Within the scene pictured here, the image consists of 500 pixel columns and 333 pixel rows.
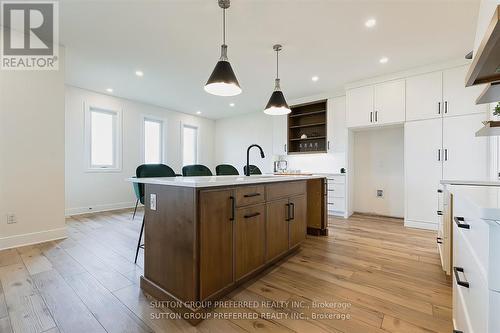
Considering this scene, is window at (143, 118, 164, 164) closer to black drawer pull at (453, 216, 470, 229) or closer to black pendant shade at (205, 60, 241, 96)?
black pendant shade at (205, 60, 241, 96)

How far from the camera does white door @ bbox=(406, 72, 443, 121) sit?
352 centimetres

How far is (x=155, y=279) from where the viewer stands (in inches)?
67.1

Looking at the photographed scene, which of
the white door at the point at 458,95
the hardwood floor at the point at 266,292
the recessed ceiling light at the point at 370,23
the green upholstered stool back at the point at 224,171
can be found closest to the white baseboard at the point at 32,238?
the hardwood floor at the point at 266,292

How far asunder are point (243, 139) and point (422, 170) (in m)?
4.59

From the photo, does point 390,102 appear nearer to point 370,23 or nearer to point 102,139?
point 370,23

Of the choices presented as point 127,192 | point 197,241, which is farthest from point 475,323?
point 127,192

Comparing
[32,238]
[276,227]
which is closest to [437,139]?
[276,227]

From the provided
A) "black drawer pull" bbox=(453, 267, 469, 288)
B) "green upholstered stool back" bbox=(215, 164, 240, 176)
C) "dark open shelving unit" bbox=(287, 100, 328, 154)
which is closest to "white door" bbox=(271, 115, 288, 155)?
"dark open shelving unit" bbox=(287, 100, 328, 154)

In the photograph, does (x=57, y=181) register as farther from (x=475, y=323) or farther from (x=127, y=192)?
(x=475, y=323)

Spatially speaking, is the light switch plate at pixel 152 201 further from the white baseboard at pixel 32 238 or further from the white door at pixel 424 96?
the white door at pixel 424 96

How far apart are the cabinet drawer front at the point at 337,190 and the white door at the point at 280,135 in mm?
1505

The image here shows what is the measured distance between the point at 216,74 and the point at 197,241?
60.5 inches

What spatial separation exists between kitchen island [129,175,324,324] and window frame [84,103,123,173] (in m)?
4.00

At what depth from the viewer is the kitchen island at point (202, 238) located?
1.41 meters
